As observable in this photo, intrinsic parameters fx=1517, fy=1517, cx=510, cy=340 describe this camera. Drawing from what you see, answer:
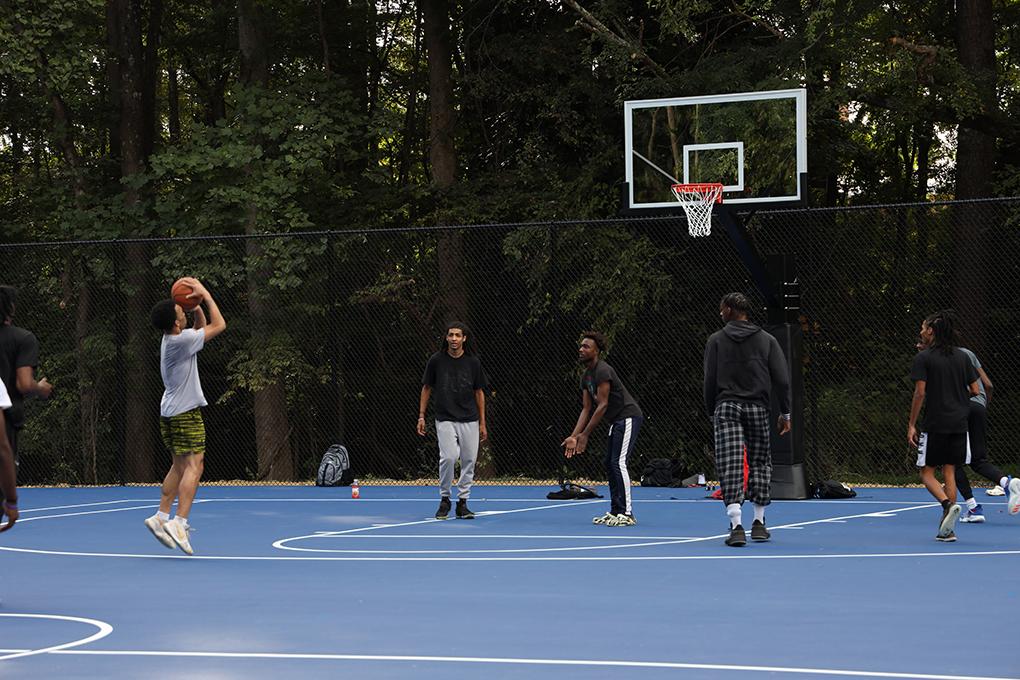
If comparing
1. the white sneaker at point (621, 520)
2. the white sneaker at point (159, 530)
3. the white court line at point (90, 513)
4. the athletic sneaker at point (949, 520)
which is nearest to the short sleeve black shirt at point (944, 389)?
the athletic sneaker at point (949, 520)

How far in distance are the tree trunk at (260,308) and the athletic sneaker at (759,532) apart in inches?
449

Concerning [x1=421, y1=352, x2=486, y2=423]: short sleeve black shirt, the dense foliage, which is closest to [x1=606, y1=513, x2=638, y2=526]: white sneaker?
[x1=421, y1=352, x2=486, y2=423]: short sleeve black shirt

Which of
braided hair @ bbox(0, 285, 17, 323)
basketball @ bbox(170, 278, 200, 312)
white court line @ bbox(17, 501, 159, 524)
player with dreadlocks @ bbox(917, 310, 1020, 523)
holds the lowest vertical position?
white court line @ bbox(17, 501, 159, 524)

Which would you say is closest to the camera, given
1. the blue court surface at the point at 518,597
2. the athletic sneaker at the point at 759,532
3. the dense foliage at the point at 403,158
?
the blue court surface at the point at 518,597

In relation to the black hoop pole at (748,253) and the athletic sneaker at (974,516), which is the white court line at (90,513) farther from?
the athletic sneaker at (974,516)

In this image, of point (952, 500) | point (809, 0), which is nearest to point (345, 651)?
point (952, 500)

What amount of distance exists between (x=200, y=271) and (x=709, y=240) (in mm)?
7542

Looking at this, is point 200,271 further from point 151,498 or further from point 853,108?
point 853,108

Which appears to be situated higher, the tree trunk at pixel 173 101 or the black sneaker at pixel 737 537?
the tree trunk at pixel 173 101

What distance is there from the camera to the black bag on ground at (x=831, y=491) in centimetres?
1672

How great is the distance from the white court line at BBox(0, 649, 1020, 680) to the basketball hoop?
1027 cm

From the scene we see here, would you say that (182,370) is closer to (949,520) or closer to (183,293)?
(183,293)

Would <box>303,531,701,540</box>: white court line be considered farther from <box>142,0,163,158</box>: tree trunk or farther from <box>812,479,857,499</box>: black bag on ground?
<box>142,0,163,158</box>: tree trunk

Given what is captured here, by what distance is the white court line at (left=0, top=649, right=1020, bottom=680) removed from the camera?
22.1 feet
